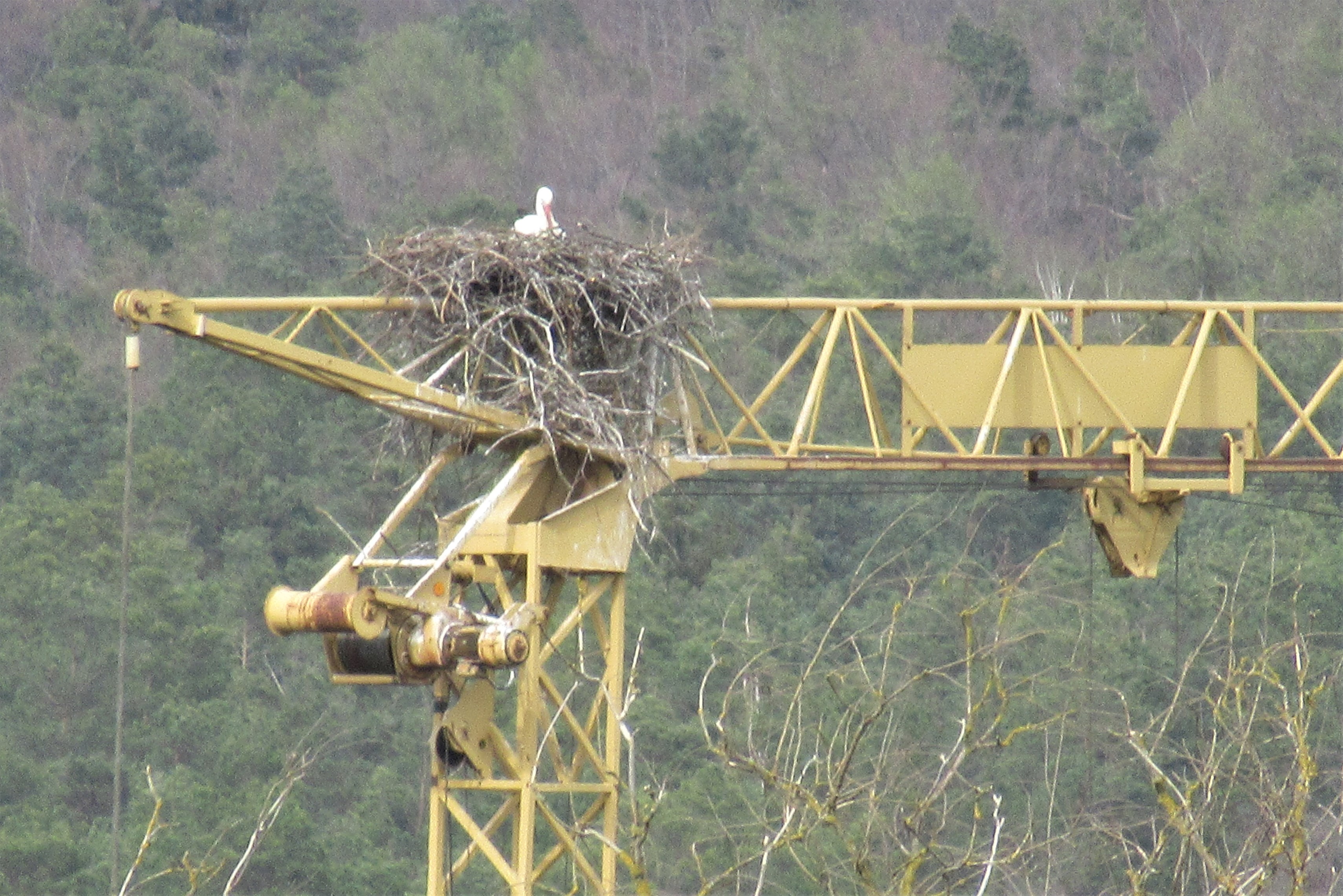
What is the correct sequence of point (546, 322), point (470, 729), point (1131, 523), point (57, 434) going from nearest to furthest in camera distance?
point (470, 729) → point (546, 322) → point (1131, 523) → point (57, 434)

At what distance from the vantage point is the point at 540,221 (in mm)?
14500

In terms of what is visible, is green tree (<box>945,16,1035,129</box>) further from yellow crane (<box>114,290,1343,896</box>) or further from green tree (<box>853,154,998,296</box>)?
yellow crane (<box>114,290,1343,896</box>)

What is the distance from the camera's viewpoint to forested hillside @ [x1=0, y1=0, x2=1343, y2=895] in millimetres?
18594

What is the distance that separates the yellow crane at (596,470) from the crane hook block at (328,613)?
0.03 ft

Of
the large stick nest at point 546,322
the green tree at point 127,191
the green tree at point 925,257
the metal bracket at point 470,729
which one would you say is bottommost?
the green tree at point 925,257

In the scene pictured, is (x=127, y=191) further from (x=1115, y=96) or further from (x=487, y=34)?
(x=1115, y=96)

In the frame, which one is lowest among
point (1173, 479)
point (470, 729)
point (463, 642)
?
point (470, 729)

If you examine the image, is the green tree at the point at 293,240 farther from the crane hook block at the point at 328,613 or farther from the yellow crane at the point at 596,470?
the crane hook block at the point at 328,613

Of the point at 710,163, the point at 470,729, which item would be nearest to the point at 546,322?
the point at 470,729

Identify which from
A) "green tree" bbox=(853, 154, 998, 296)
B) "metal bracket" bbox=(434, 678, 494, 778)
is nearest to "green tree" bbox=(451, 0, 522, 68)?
"green tree" bbox=(853, 154, 998, 296)

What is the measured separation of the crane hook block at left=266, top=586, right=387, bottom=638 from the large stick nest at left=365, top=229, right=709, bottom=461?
160cm

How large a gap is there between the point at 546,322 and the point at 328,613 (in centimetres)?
219

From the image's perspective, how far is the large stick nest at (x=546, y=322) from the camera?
13.5 meters

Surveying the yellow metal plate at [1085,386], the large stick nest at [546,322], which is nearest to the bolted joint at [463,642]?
the large stick nest at [546,322]
